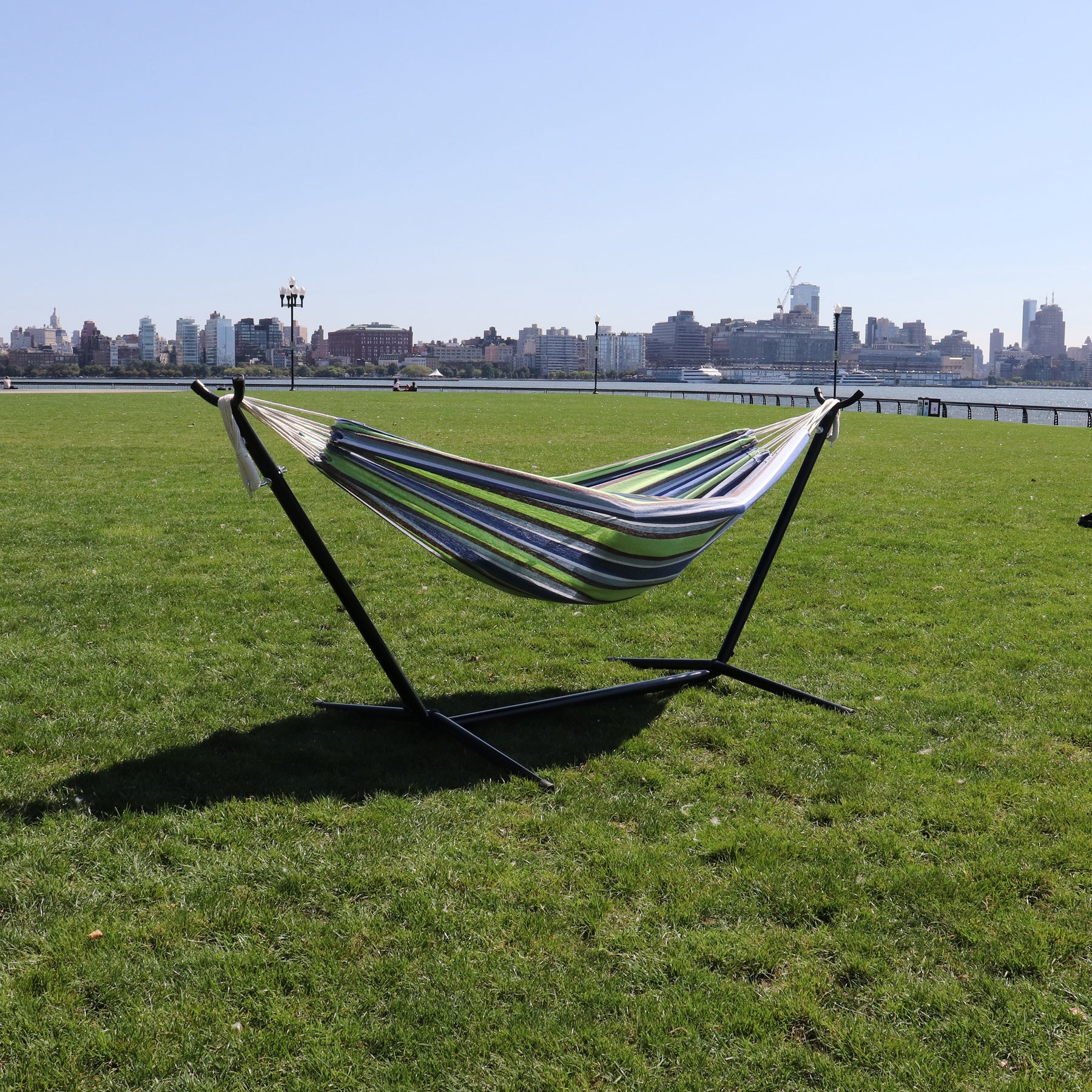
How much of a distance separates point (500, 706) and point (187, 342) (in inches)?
7214

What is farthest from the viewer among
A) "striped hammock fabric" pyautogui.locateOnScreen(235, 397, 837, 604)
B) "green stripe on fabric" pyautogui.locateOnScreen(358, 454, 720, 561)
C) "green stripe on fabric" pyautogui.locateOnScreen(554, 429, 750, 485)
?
"green stripe on fabric" pyautogui.locateOnScreen(554, 429, 750, 485)

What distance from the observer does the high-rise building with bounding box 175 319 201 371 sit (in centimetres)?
16825

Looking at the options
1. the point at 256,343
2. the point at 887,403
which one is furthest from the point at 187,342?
the point at 887,403

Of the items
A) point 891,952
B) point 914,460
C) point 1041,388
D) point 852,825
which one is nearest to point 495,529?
point 852,825

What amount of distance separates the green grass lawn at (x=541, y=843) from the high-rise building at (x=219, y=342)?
133958 mm

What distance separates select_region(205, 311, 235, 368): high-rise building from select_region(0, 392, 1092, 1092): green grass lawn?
134 meters

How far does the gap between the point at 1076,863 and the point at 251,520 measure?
796 cm

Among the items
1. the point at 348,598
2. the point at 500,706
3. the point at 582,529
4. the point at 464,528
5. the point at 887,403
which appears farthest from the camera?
the point at 887,403

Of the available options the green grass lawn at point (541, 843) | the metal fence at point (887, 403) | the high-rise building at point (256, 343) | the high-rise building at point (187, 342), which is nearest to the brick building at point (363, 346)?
the high-rise building at point (187, 342)

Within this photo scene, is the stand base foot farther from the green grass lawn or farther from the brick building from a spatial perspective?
the brick building

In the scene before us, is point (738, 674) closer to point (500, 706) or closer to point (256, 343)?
point (500, 706)

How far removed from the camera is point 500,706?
4953 millimetres

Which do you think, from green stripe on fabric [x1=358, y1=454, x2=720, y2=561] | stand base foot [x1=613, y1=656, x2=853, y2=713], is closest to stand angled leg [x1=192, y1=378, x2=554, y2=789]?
green stripe on fabric [x1=358, y1=454, x2=720, y2=561]

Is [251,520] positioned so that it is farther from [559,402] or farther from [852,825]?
[559,402]
